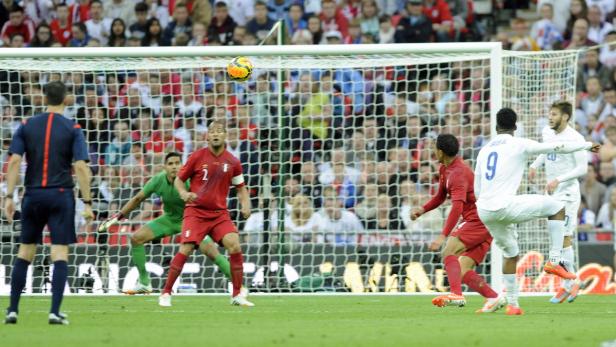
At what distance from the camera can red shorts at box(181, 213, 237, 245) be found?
14.0 metres

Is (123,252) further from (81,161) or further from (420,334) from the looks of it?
(420,334)

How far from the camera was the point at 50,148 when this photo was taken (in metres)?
10.6

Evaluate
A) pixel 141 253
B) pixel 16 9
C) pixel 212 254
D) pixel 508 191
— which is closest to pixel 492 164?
pixel 508 191

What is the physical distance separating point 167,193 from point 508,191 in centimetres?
577

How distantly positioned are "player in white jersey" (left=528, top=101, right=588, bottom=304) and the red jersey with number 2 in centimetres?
374

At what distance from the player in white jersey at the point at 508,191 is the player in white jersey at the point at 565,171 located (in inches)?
75.6

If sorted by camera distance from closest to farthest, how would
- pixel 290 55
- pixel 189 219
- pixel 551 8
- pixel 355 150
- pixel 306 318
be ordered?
pixel 306 318 < pixel 189 219 < pixel 290 55 < pixel 355 150 < pixel 551 8

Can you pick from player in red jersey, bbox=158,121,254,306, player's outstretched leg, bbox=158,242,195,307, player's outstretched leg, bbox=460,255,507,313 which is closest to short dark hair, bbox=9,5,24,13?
player in red jersey, bbox=158,121,254,306

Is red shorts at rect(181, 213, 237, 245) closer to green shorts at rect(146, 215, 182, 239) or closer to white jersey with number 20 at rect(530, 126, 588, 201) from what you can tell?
green shorts at rect(146, 215, 182, 239)

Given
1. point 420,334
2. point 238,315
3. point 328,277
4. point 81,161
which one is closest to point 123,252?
point 328,277

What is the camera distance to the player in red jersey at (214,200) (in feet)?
46.0

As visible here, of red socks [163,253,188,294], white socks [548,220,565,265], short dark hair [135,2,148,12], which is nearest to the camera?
red socks [163,253,188,294]

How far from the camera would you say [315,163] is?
60.7 feet

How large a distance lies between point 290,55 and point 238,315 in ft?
18.4
